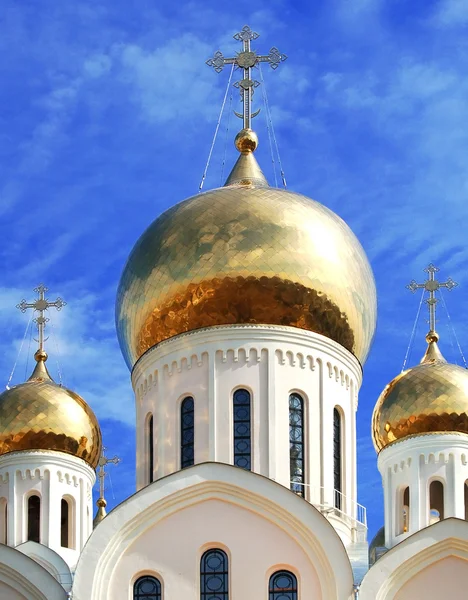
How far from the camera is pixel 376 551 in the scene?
28.4 metres

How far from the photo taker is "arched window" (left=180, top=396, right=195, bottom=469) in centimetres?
2669

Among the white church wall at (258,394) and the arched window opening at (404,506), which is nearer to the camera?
the white church wall at (258,394)

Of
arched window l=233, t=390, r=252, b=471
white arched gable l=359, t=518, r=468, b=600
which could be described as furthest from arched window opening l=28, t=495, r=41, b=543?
white arched gable l=359, t=518, r=468, b=600

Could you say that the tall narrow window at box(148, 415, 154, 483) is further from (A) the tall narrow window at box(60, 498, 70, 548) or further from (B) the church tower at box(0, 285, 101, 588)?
(A) the tall narrow window at box(60, 498, 70, 548)

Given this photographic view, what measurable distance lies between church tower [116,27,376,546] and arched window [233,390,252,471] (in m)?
0.01

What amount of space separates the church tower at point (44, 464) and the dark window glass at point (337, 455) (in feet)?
11.4

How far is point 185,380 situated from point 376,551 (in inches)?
144

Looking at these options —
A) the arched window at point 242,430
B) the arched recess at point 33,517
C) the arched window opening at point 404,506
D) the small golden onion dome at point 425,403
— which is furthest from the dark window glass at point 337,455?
the arched recess at point 33,517

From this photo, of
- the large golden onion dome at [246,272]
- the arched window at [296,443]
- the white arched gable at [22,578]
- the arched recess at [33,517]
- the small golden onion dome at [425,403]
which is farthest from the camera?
the arched recess at [33,517]

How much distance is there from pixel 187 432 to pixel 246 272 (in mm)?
2097

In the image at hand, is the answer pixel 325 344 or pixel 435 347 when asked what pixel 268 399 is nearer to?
pixel 325 344

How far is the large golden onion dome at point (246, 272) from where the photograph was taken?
2686 cm

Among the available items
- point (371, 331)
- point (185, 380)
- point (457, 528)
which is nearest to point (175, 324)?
point (185, 380)

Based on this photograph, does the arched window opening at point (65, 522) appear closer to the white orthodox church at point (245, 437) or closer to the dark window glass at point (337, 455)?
the white orthodox church at point (245, 437)
